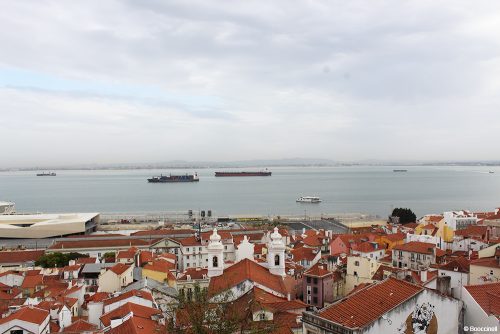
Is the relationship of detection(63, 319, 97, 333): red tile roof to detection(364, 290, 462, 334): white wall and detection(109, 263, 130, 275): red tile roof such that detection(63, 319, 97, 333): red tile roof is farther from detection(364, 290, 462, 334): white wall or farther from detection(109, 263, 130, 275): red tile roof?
detection(364, 290, 462, 334): white wall

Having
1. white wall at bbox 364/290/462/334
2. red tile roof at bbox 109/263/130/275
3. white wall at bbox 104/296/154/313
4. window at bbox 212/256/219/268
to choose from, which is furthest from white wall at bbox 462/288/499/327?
red tile roof at bbox 109/263/130/275

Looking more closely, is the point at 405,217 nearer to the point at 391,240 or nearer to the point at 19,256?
the point at 391,240

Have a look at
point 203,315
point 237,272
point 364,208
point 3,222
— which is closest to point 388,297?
point 203,315

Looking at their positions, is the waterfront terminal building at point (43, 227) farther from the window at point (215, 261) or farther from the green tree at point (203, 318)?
the green tree at point (203, 318)

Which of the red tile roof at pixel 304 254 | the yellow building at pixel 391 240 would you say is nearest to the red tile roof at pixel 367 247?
the yellow building at pixel 391 240

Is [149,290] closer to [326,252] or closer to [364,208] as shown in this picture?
[326,252]
